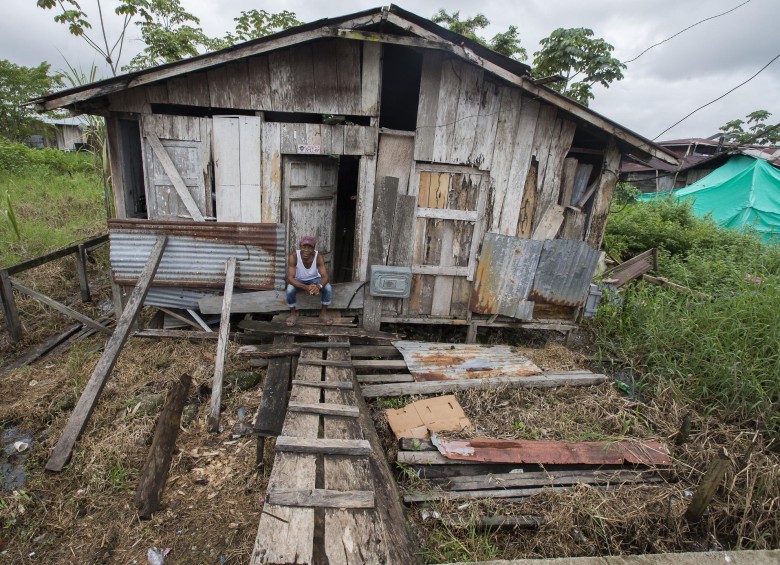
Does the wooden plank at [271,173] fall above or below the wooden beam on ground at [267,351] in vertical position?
above

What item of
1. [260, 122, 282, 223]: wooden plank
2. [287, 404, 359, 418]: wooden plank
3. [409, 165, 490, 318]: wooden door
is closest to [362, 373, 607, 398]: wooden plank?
[287, 404, 359, 418]: wooden plank

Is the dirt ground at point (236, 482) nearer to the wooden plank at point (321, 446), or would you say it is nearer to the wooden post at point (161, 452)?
the wooden post at point (161, 452)

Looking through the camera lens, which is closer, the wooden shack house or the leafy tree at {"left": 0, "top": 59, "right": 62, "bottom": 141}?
the wooden shack house

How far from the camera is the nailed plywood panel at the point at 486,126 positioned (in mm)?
5082

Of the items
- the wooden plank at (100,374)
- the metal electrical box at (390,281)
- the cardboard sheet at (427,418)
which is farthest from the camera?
the metal electrical box at (390,281)

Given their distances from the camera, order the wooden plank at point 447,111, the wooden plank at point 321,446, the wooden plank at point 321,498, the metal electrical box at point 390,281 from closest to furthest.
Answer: the wooden plank at point 321,498, the wooden plank at point 321,446, the wooden plank at point 447,111, the metal electrical box at point 390,281

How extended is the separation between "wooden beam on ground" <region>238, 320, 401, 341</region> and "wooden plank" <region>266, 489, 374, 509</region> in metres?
2.81

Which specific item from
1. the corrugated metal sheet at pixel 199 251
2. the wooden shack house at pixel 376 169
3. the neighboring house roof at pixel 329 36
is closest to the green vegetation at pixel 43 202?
the corrugated metal sheet at pixel 199 251

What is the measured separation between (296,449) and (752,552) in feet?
11.4

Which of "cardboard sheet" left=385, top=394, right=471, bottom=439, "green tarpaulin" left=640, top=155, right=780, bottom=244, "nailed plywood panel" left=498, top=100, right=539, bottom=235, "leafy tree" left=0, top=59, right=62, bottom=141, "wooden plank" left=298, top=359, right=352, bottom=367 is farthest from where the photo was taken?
"leafy tree" left=0, top=59, right=62, bottom=141

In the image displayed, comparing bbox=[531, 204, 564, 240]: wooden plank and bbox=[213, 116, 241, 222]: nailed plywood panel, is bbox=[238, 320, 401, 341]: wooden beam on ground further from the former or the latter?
bbox=[531, 204, 564, 240]: wooden plank

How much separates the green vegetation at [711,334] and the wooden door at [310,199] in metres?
4.99

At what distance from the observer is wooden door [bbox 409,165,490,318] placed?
5.39 m

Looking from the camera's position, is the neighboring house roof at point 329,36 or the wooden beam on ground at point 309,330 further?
the wooden beam on ground at point 309,330
